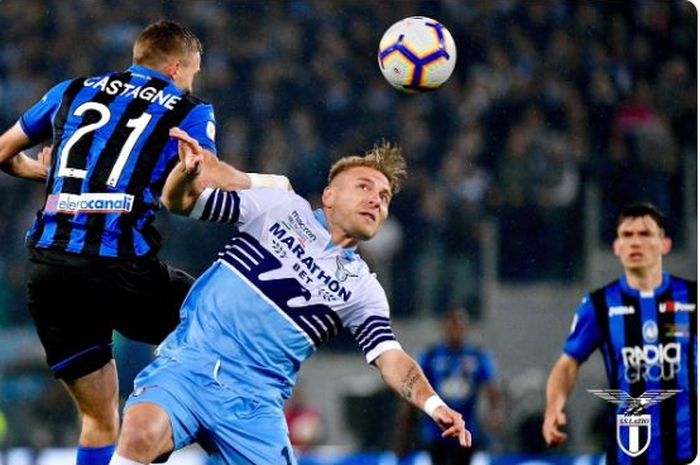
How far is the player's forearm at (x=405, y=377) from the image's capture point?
17.2 ft

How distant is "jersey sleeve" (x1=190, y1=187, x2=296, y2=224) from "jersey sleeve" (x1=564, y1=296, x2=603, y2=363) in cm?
236

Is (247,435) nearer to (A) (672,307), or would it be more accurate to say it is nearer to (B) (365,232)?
(B) (365,232)

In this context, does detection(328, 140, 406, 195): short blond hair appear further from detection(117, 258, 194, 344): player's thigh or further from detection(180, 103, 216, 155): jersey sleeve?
detection(117, 258, 194, 344): player's thigh

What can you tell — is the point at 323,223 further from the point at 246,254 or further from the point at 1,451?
the point at 1,451

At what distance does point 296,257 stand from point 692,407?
274 centimetres

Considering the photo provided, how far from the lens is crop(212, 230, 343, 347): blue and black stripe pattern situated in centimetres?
537

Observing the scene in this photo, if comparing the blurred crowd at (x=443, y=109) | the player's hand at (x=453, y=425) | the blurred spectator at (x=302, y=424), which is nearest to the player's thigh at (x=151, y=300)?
the player's hand at (x=453, y=425)

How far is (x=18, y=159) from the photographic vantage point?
5949 millimetres

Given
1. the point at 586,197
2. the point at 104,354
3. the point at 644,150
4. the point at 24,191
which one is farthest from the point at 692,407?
the point at 24,191

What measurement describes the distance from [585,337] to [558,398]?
39cm

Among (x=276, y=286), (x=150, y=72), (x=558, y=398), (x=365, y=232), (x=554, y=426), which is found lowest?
(x=554, y=426)

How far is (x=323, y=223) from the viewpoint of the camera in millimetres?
5594

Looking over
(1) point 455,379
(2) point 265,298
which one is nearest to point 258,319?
(2) point 265,298

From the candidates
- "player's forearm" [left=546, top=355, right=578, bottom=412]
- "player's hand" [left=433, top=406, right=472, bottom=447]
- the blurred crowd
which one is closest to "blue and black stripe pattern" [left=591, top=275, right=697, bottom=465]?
"player's forearm" [left=546, top=355, right=578, bottom=412]
